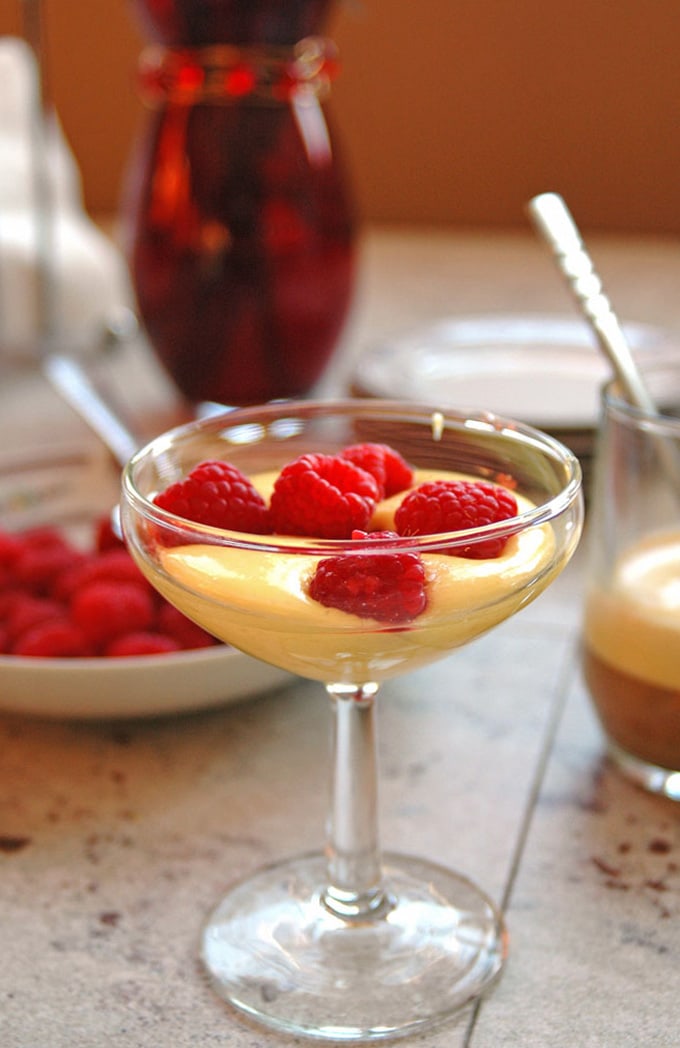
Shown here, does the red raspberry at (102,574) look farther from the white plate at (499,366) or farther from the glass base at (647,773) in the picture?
the white plate at (499,366)

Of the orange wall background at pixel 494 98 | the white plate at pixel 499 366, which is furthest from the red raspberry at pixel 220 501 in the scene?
the orange wall background at pixel 494 98

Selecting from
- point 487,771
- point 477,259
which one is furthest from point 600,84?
point 487,771

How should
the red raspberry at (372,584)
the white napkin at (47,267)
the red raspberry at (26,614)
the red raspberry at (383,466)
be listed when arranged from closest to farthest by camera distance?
1. the red raspberry at (372,584)
2. the red raspberry at (383,466)
3. the red raspberry at (26,614)
4. the white napkin at (47,267)

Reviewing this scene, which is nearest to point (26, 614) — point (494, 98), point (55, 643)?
point (55, 643)

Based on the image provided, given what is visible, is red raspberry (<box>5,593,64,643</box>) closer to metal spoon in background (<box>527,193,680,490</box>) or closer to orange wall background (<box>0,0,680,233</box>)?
metal spoon in background (<box>527,193,680,490</box>)

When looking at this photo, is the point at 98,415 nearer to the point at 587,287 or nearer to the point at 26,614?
the point at 26,614
